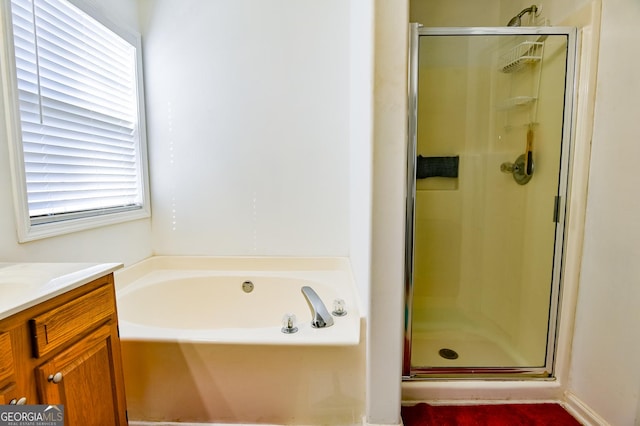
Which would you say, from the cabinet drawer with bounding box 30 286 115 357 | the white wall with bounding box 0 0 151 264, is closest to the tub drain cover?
the cabinet drawer with bounding box 30 286 115 357

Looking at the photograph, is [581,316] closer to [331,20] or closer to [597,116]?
[597,116]

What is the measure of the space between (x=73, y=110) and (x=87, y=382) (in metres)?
1.22

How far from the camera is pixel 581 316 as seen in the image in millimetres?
1321

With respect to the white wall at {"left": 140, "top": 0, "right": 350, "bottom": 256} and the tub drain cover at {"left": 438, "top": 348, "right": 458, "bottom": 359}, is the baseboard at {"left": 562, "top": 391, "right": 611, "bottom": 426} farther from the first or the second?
the white wall at {"left": 140, "top": 0, "right": 350, "bottom": 256}

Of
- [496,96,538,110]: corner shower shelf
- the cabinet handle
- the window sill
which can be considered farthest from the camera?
[496,96,538,110]: corner shower shelf

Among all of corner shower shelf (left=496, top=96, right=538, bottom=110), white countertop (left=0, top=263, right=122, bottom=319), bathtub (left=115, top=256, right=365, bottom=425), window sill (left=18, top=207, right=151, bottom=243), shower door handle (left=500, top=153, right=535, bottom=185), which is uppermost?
corner shower shelf (left=496, top=96, right=538, bottom=110)

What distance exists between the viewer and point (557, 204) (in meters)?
1.41

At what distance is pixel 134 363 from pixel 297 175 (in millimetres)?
1299

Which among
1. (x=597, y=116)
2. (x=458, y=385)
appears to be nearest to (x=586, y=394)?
(x=458, y=385)

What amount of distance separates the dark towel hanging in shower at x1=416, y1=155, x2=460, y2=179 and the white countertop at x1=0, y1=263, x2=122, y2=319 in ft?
5.66

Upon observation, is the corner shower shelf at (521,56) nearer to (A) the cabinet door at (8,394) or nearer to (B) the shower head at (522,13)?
(B) the shower head at (522,13)

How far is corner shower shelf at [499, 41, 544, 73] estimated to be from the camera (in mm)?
1516

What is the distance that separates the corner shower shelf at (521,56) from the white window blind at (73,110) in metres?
2.21

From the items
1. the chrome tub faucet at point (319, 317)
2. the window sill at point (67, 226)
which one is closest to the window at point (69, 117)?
the window sill at point (67, 226)
